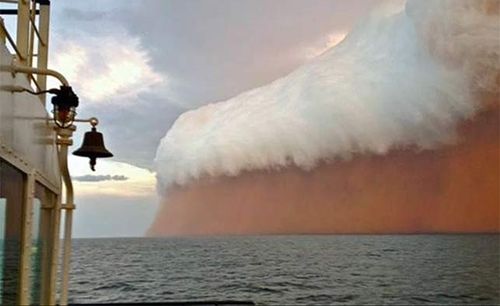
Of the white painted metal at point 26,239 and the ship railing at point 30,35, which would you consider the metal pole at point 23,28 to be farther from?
the white painted metal at point 26,239

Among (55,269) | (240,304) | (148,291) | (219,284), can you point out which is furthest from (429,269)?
(55,269)

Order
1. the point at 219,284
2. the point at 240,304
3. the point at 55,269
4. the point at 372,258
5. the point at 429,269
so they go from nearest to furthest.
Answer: the point at 55,269
the point at 240,304
the point at 219,284
the point at 429,269
the point at 372,258

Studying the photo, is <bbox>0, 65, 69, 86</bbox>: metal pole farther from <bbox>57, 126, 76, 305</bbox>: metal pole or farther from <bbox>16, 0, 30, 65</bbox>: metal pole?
<bbox>57, 126, 76, 305</bbox>: metal pole

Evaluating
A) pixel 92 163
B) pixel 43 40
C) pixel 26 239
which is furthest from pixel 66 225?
pixel 43 40

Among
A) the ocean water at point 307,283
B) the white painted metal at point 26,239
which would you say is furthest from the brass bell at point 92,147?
the ocean water at point 307,283

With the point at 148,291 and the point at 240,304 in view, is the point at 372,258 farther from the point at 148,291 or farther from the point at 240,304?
the point at 240,304

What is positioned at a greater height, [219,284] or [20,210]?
[20,210]
